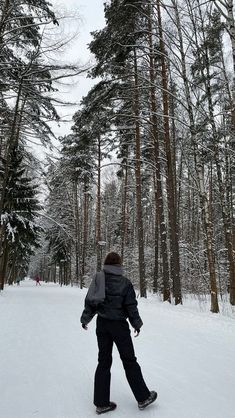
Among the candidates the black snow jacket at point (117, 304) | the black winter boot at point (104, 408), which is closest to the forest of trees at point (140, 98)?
the black snow jacket at point (117, 304)

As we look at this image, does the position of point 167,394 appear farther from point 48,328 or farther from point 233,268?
point 233,268

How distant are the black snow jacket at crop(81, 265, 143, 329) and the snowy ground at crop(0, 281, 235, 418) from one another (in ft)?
3.45

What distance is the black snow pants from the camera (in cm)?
416

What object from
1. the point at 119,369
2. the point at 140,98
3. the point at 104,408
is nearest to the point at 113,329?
the point at 104,408

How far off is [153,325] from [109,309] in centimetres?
653

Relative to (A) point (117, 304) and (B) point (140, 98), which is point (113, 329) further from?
(B) point (140, 98)

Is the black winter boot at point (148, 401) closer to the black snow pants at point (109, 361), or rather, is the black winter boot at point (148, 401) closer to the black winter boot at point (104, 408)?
the black snow pants at point (109, 361)

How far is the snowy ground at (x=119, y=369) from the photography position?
4223mm

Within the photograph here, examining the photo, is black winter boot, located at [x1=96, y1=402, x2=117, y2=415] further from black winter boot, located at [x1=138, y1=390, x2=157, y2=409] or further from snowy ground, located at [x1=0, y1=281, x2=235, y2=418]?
black winter boot, located at [x1=138, y1=390, x2=157, y2=409]

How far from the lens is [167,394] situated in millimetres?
4668

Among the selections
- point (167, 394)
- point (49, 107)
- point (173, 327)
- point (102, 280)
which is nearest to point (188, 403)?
point (167, 394)

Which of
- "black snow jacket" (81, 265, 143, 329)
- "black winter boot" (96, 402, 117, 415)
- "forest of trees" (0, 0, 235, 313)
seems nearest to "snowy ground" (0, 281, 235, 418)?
"black winter boot" (96, 402, 117, 415)

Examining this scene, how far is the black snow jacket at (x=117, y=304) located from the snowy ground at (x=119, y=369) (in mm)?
1051

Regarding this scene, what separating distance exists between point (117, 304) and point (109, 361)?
70 cm
